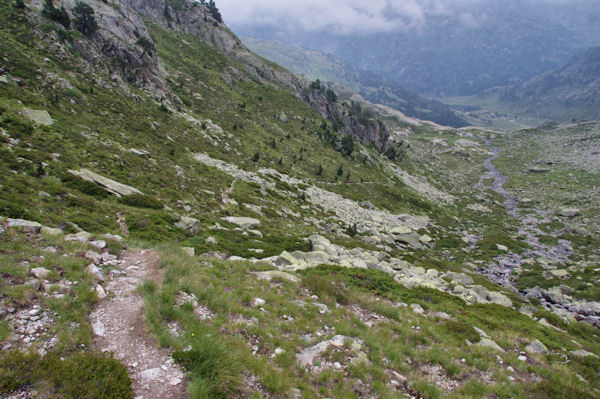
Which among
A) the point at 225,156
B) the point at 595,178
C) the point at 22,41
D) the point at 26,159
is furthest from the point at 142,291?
the point at 595,178

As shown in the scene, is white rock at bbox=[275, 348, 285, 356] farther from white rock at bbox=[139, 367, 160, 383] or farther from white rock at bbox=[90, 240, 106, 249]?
white rock at bbox=[90, 240, 106, 249]

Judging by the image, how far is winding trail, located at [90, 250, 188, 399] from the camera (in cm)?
554

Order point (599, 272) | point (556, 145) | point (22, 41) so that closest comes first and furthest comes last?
point (599, 272) < point (22, 41) < point (556, 145)

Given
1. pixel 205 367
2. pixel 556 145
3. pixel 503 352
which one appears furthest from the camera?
pixel 556 145

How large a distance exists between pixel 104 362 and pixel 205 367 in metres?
2.04

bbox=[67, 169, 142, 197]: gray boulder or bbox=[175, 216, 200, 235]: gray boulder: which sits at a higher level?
bbox=[67, 169, 142, 197]: gray boulder

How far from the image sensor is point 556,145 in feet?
516

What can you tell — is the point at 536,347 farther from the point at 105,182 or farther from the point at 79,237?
the point at 105,182

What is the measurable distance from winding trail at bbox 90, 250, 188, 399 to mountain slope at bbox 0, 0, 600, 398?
5 centimetres

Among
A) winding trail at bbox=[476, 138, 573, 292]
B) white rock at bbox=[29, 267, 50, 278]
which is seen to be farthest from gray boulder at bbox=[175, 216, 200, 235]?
winding trail at bbox=[476, 138, 573, 292]

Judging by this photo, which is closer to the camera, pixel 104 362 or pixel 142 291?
pixel 104 362

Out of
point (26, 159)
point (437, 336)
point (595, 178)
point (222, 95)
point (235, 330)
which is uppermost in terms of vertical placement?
point (595, 178)

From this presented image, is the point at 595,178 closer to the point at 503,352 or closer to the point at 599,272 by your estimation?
the point at 599,272

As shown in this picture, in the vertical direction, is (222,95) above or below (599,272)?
above
